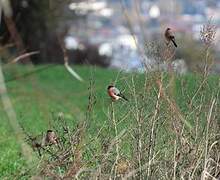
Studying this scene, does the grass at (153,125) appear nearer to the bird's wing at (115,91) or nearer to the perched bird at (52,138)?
the bird's wing at (115,91)

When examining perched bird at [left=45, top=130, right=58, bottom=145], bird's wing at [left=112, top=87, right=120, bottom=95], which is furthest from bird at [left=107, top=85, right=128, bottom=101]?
perched bird at [left=45, top=130, right=58, bottom=145]

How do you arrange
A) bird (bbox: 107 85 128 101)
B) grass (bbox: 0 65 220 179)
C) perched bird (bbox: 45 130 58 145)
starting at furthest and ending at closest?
1. bird (bbox: 107 85 128 101)
2. perched bird (bbox: 45 130 58 145)
3. grass (bbox: 0 65 220 179)

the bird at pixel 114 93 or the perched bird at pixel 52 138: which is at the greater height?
the bird at pixel 114 93

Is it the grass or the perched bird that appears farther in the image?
the perched bird

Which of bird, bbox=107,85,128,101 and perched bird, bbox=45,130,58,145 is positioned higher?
bird, bbox=107,85,128,101

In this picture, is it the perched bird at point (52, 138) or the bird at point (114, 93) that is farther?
the bird at point (114, 93)

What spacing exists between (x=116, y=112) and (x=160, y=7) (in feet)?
8.70

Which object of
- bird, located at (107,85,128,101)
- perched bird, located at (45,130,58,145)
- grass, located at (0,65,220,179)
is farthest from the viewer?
bird, located at (107,85,128,101)

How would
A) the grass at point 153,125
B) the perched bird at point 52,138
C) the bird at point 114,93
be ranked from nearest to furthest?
the grass at point 153,125, the perched bird at point 52,138, the bird at point 114,93

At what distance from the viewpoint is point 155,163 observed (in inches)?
258

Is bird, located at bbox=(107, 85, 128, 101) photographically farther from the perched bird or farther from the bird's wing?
the perched bird

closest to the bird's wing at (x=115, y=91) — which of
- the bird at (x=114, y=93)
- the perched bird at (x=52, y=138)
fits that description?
the bird at (x=114, y=93)

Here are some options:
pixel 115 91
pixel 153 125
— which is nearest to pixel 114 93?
pixel 115 91

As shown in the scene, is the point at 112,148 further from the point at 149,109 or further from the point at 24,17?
the point at 24,17
